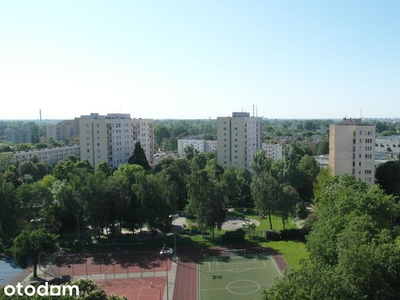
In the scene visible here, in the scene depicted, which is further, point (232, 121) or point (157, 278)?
point (232, 121)

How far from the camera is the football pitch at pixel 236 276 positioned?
29.4m

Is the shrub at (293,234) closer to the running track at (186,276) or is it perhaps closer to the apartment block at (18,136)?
the running track at (186,276)

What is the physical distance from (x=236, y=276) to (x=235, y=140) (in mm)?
48886

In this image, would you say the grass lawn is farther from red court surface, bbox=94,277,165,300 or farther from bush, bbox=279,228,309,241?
red court surface, bbox=94,277,165,300

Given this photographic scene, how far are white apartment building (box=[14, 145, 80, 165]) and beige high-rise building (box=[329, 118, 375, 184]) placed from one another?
7097 cm

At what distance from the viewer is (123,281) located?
105 feet

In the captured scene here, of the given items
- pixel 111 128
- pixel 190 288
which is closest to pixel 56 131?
pixel 111 128

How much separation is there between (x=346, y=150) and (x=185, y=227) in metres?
25.1

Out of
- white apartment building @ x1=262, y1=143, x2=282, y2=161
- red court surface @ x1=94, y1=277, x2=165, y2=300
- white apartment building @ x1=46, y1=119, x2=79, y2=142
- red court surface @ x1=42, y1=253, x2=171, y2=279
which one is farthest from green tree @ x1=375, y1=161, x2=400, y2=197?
white apartment building @ x1=46, y1=119, x2=79, y2=142

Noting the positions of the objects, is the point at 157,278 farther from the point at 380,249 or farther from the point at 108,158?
the point at 108,158

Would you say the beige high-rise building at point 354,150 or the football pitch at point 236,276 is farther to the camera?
the beige high-rise building at point 354,150

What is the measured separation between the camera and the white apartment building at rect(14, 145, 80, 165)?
3728 inches

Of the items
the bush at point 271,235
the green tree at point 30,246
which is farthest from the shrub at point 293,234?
the green tree at point 30,246

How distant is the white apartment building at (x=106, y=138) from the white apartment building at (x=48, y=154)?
2805cm
